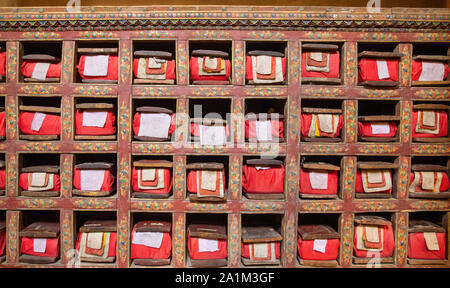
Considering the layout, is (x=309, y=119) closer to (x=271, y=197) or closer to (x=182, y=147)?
(x=271, y=197)

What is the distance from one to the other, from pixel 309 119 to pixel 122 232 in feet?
7.60

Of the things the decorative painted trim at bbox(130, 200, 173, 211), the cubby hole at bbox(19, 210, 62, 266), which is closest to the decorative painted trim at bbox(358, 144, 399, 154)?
the decorative painted trim at bbox(130, 200, 173, 211)

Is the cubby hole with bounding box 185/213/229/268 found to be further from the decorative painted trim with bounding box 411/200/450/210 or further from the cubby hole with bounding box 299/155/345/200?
the decorative painted trim with bounding box 411/200/450/210

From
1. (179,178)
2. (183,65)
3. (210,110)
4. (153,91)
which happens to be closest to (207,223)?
(179,178)

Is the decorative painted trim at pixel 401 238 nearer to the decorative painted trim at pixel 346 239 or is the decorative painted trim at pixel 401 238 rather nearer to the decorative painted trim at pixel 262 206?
the decorative painted trim at pixel 346 239

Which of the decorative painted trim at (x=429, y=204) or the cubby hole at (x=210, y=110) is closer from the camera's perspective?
the decorative painted trim at (x=429, y=204)

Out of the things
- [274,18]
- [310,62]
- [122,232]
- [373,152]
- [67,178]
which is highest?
[274,18]

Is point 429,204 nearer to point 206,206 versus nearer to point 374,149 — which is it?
point 374,149

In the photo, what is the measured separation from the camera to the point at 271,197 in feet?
Answer: 9.07

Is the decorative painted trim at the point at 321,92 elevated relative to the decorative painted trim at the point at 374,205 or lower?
elevated

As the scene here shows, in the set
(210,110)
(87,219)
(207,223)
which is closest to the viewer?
(207,223)

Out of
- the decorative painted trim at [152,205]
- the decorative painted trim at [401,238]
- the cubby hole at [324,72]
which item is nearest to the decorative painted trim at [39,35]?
the decorative painted trim at [152,205]

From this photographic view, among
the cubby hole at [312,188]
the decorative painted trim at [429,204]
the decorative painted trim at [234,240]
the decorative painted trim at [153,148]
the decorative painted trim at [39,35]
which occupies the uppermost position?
the decorative painted trim at [39,35]
